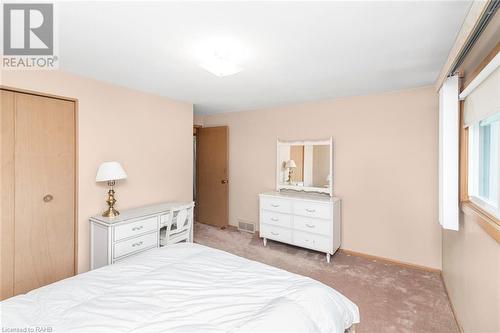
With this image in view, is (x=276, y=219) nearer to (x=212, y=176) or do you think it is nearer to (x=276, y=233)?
(x=276, y=233)

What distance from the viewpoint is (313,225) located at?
338 centimetres

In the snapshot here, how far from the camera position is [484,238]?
1.50 metres

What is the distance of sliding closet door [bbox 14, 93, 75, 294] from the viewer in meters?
2.29

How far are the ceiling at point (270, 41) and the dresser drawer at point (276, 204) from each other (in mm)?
1659

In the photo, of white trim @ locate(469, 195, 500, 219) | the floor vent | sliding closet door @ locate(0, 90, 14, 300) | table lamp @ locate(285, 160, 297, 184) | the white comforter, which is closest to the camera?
the white comforter

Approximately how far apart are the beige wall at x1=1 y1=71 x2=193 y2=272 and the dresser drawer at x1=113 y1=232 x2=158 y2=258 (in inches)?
19.0

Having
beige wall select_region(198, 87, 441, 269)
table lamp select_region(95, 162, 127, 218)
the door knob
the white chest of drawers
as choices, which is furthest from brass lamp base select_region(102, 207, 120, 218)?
beige wall select_region(198, 87, 441, 269)

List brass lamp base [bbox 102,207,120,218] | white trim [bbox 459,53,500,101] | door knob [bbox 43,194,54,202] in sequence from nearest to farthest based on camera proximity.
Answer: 1. white trim [bbox 459,53,500,101]
2. door knob [bbox 43,194,54,202]
3. brass lamp base [bbox 102,207,120,218]

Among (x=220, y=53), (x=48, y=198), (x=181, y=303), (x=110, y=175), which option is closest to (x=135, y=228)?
(x=110, y=175)

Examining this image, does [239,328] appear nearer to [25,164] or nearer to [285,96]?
[25,164]

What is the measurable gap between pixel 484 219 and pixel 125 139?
349 centimetres

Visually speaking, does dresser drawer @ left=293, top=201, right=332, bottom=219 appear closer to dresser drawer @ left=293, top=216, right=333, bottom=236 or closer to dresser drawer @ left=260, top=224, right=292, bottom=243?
dresser drawer @ left=293, top=216, right=333, bottom=236

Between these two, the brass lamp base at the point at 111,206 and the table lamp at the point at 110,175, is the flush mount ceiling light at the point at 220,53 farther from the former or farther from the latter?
the brass lamp base at the point at 111,206

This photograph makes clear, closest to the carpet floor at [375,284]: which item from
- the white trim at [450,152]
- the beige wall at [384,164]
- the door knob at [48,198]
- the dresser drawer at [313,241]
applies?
the dresser drawer at [313,241]
